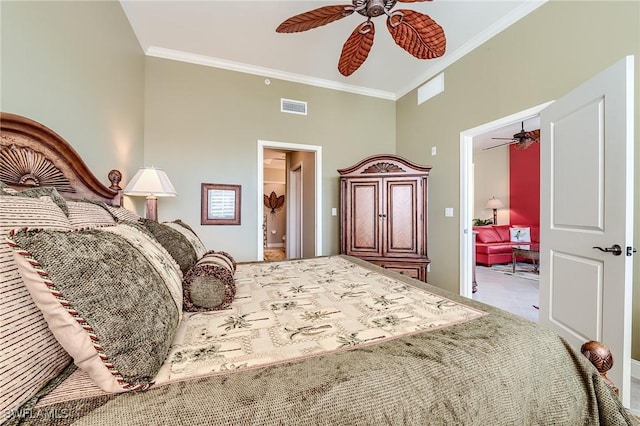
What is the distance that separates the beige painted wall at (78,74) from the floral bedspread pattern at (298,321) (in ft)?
4.36

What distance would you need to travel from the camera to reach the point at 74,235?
2.06 feet

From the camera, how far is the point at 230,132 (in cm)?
325

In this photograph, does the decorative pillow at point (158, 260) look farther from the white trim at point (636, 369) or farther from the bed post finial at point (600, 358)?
the white trim at point (636, 369)

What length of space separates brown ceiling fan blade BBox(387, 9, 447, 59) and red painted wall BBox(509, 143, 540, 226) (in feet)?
18.8

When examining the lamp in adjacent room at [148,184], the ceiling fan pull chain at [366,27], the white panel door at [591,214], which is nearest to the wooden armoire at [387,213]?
the white panel door at [591,214]

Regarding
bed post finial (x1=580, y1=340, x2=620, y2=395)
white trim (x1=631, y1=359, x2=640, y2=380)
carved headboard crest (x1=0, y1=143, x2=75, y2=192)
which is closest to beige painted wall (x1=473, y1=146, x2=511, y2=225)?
white trim (x1=631, y1=359, x2=640, y2=380)

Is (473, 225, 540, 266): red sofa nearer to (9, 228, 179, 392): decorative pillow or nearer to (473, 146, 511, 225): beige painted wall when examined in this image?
(473, 146, 511, 225): beige painted wall

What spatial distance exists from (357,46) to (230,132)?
1922 millimetres

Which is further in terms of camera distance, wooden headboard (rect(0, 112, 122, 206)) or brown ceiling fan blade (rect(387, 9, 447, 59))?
brown ceiling fan blade (rect(387, 9, 447, 59))

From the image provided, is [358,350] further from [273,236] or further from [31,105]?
Answer: [273,236]

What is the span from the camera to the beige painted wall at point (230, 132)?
3006 mm

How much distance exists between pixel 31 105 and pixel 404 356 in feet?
6.42

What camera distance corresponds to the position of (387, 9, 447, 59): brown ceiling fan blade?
1688 millimetres

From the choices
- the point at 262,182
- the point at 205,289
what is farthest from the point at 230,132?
the point at 205,289
